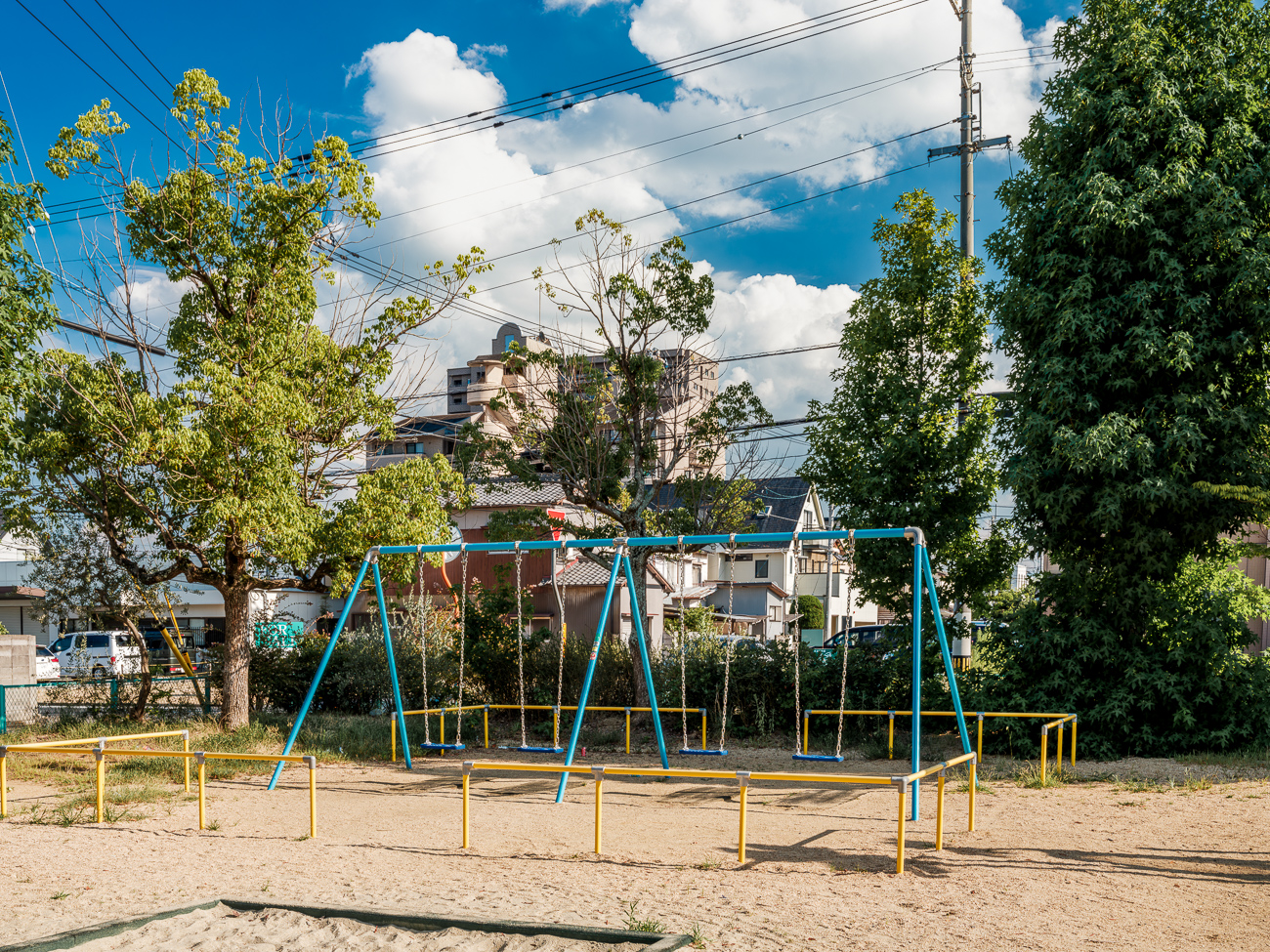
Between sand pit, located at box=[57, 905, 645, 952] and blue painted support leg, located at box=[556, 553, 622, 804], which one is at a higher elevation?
blue painted support leg, located at box=[556, 553, 622, 804]

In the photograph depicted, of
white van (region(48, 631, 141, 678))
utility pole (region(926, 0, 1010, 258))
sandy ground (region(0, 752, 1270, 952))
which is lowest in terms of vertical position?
white van (region(48, 631, 141, 678))

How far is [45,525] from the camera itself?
54.6 feet

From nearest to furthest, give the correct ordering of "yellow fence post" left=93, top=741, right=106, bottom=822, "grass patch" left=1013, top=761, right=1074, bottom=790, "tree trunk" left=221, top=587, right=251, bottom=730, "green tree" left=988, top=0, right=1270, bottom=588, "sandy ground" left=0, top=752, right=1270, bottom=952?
"sandy ground" left=0, top=752, right=1270, bottom=952, "yellow fence post" left=93, top=741, right=106, bottom=822, "grass patch" left=1013, top=761, right=1074, bottom=790, "green tree" left=988, top=0, right=1270, bottom=588, "tree trunk" left=221, top=587, right=251, bottom=730

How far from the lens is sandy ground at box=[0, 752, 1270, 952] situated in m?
6.10

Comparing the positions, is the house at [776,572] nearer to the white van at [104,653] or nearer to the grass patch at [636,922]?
the white van at [104,653]

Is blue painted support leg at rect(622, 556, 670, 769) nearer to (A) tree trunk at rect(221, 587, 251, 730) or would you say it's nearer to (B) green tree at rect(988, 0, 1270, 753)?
(B) green tree at rect(988, 0, 1270, 753)

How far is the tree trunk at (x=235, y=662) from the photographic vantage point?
608 inches

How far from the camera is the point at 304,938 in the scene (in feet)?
18.5

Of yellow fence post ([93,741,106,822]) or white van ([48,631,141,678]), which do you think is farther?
white van ([48,631,141,678])

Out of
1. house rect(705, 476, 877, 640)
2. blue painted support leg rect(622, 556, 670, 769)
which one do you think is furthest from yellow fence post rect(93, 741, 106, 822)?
house rect(705, 476, 877, 640)

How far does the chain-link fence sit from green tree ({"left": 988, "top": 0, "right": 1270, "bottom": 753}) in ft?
49.0

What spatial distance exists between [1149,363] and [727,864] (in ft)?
33.5

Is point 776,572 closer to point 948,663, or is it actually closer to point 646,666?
point 646,666

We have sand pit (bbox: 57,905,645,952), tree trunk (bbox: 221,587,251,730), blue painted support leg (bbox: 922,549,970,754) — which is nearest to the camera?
sand pit (bbox: 57,905,645,952)
